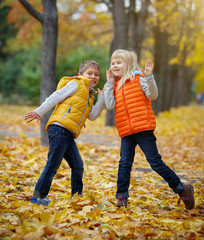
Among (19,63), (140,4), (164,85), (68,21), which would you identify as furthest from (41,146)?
(19,63)

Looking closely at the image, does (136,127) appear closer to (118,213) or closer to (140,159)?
(118,213)

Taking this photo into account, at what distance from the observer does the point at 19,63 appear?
22.9 meters

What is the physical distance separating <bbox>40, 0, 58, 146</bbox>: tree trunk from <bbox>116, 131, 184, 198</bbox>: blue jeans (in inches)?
126

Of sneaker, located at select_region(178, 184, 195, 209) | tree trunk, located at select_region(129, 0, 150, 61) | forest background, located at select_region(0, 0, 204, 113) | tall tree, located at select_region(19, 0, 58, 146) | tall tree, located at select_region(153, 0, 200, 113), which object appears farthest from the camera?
tall tree, located at select_region(153, 0, 200, 113)

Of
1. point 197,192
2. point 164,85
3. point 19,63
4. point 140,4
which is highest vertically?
point 140,4

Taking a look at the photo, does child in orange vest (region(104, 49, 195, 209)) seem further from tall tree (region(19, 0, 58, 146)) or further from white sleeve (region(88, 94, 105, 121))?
tall tree (region(19, 0, 58, 146))

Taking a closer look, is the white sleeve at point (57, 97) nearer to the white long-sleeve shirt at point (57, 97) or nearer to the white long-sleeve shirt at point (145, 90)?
the white long-sleeve shirt at point (57, 97)

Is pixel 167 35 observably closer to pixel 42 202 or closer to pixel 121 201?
pixel 121 201

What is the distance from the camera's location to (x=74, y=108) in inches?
123

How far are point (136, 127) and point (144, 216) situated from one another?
870 mm

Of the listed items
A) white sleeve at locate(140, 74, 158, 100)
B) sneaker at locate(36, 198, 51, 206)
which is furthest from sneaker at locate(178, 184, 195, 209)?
sneaker at locate(36, 198, 51, 206)

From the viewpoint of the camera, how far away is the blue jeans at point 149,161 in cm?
318

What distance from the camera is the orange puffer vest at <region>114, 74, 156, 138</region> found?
313 cm

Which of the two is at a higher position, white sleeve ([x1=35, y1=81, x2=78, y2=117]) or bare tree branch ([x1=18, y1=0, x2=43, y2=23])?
bare tree branch ([x1=18, y1=0, x2=43, y2=23])
